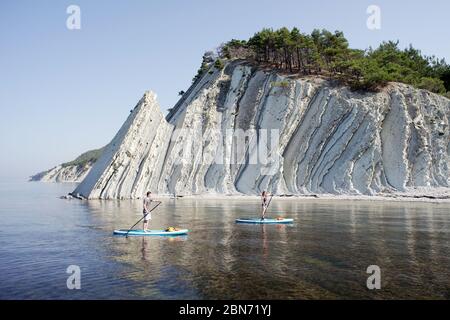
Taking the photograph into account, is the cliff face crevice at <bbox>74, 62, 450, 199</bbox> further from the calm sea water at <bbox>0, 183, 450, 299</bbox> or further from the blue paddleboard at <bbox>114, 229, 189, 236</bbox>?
the blue paddleboard at <bbox>114, 229, 189, 236</bbox>

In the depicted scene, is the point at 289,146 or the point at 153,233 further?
the point at 289,146

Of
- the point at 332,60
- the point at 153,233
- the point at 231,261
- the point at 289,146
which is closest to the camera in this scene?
the point at 231,261

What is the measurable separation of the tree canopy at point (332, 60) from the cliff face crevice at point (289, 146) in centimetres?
→ 370

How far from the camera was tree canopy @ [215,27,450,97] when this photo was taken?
239 feet

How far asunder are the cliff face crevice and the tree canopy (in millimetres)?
3696

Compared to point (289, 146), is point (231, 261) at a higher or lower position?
lower

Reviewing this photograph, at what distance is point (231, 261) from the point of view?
18.8 meters

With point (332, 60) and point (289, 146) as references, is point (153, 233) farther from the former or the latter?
point (332, 60)

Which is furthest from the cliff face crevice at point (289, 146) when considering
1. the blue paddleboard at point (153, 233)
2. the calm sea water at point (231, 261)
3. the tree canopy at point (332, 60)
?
the blue paddleboard at point (153, 233)

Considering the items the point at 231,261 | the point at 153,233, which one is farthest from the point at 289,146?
the point at 231,261

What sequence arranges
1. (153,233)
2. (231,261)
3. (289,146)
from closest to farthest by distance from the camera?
(231,261), (153,233), (289,146)

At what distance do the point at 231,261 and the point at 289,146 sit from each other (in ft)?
172

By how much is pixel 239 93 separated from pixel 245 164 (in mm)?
15752

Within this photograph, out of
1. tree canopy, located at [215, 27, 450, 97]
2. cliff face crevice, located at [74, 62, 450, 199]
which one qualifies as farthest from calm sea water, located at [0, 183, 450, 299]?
tree canopy, located at [215, 27, 450, 97]
